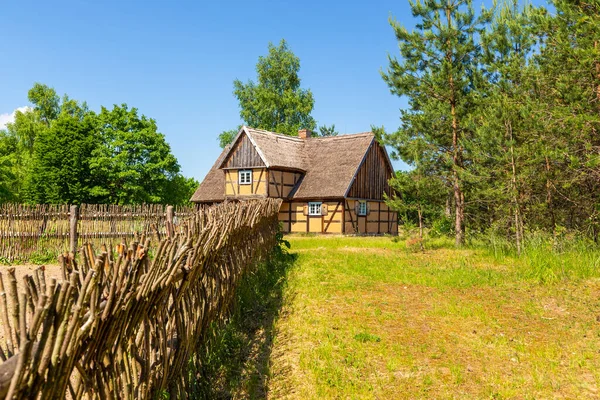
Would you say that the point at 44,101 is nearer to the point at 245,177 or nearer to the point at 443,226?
the point at 245,177

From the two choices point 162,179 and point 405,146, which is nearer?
point 405,146

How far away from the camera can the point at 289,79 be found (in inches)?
1694

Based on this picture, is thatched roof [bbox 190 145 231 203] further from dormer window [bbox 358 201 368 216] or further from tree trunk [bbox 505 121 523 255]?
tree trunk [bbox 505 121 523 255]

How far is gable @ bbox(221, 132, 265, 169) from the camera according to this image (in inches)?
1132

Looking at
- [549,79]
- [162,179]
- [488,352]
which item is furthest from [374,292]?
[162,179]

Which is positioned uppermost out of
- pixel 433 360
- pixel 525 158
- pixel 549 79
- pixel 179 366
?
pixel 549 79

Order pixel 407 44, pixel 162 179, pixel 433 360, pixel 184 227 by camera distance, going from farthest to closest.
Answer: pixel 162 179
pixel 407 44
pixel 433 360
pixel 184 227

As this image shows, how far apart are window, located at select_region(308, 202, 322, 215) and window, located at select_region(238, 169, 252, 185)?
156 inches

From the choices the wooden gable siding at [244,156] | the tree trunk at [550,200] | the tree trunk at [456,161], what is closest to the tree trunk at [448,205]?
the tree trunk at [456,161]

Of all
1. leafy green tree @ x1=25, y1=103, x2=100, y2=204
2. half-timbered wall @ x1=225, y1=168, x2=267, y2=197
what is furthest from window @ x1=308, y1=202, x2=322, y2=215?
leafy green tree @ x1=25, y1=103, x2=100, y2=204

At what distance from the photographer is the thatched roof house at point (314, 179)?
1109 inches

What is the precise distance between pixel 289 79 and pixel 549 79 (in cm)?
3109

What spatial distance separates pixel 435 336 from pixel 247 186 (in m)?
23.3

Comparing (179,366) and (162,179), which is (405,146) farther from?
(162,179)
